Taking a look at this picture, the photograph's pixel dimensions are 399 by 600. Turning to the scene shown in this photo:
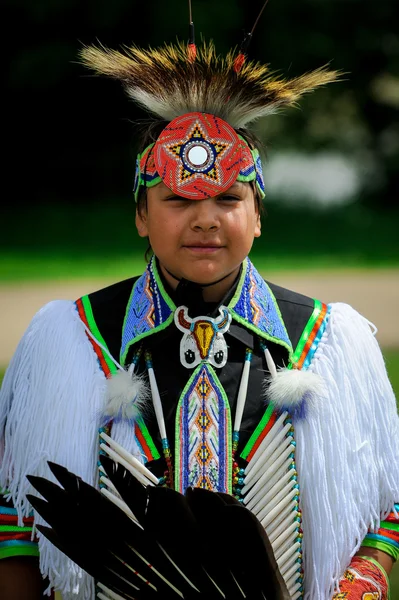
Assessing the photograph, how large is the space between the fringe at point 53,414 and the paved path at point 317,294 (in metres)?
4.54

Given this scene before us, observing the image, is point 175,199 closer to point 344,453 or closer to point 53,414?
point 53,414

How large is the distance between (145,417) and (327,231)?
32.9 ft

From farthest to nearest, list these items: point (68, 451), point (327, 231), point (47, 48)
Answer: point (47, 48)
point (327, 231)
point (68, 451)

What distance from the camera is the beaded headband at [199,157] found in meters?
2.20

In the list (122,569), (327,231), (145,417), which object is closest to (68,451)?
(145,417)

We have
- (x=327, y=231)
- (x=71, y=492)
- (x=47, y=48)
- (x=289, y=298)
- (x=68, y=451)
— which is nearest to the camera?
(x=71, y=492)

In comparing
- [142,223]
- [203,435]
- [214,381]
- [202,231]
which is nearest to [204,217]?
[202,231]

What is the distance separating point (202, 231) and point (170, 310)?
0.71 feet

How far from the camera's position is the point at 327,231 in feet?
39.7

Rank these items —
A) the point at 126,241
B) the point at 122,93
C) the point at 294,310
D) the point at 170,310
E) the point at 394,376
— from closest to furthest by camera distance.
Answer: the point at 170,310, the point at 294,310, the point at 394,376, the point at 126,241, the point at 122,93

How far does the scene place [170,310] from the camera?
231 centimetres

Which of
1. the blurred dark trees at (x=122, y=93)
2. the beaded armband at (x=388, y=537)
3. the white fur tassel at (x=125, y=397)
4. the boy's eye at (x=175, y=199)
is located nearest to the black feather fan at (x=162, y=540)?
the white fur tassel at (x=125, y=397)

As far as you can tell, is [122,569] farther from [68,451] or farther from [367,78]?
[367,78]

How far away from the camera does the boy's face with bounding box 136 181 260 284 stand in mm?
2211
